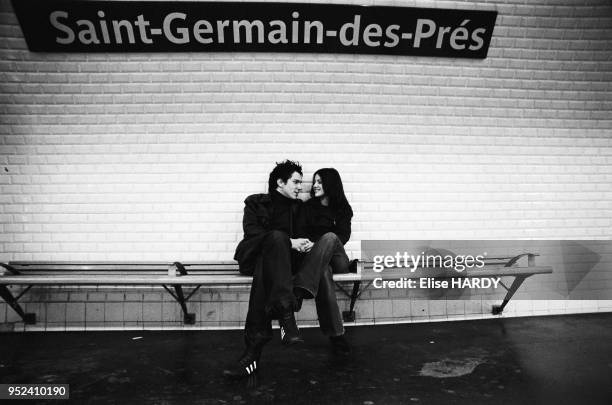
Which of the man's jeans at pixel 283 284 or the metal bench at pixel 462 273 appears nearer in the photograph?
the man's jeans at pixel 283 284

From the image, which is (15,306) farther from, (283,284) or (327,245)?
(327,245)

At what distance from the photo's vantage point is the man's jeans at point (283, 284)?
2627 mm

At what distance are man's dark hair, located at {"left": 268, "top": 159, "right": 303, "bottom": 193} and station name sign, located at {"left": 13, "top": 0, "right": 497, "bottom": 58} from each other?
1215 millimetres

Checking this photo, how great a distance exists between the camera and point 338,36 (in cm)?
398

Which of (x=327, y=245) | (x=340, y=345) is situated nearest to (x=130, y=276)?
(x=327, y=245)

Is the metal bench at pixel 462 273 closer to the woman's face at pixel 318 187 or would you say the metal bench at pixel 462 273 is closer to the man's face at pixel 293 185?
the woman's face at pixel 318 187

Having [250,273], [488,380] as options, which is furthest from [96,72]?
[488,380]

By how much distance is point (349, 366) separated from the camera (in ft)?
9.00

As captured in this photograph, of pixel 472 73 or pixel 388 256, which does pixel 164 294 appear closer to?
pixel 388 256

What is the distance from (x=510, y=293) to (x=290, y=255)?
2.26 meters

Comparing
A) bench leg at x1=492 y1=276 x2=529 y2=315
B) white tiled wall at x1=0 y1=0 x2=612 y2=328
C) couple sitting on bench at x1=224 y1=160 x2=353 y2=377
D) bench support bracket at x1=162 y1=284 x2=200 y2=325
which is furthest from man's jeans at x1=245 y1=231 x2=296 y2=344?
bench leg at x1=492 y1=276 x2=529 y2=315

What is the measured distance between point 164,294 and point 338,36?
3.04m

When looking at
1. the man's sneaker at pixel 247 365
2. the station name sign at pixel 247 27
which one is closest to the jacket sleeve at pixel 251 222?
the man's sneaker at pixel 247 365

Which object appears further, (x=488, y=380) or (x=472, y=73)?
(x=472, y=73)
